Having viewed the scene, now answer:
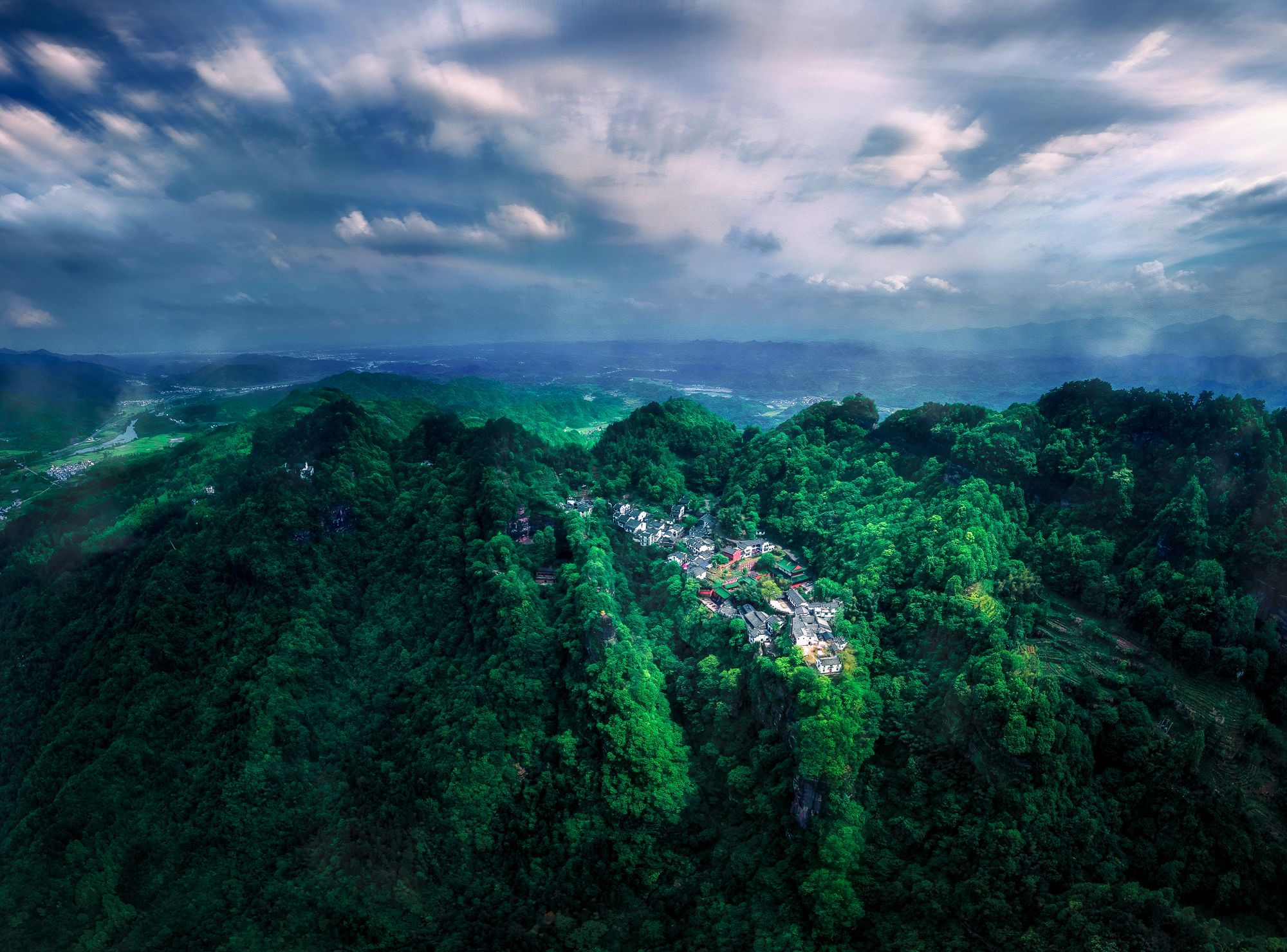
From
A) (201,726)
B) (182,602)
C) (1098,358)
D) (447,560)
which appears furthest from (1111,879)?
(1098,358)

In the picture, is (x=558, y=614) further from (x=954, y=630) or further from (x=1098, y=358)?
(x=1098, y=358)

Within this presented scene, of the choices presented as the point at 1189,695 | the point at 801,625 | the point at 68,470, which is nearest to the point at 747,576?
the point at 801,625

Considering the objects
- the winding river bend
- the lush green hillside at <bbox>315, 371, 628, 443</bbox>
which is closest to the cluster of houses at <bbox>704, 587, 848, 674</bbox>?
the lush green hillside at <bbox>315, 371, 628, 443</bbox>

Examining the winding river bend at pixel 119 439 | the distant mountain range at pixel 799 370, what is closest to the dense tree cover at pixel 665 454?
the distant mountain range at pixel 799 370

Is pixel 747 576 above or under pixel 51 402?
under

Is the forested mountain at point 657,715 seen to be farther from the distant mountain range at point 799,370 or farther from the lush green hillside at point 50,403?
the distant mountain range at point 799,370

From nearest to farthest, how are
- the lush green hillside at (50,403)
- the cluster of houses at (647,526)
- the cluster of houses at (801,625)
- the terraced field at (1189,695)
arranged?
the terraced field at (1189,695) → the cluster of houses at (801,625) → the cluster of houses at (647,526) → the lush green hillside at (50,403)

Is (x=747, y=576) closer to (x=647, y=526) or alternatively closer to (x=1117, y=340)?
(x=647, y=526)
